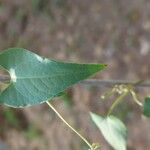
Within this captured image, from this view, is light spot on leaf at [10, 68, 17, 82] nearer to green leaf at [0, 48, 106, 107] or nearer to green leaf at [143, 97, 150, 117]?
green leaf at [0, 48, 106, 107]

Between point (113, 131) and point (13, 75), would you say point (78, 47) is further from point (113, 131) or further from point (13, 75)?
point (13, 75)

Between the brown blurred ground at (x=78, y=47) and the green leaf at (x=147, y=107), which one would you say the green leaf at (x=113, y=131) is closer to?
the green leaf at (x=147, y=107)

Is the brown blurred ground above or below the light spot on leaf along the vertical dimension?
above

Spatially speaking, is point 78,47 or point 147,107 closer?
point 147,107

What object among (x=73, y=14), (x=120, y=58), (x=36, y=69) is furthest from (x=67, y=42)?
(x=36, y=69)

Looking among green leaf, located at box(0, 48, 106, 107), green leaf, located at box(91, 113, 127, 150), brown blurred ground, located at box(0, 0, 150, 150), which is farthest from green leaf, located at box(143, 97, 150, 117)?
brown blurred ground, located at box(0, 0, 150, 150)

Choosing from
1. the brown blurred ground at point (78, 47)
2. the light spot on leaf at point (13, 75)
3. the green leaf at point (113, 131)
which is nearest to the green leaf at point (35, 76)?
the light spot on leaf at point (13, 75)

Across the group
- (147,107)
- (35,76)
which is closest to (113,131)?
(147,107)
